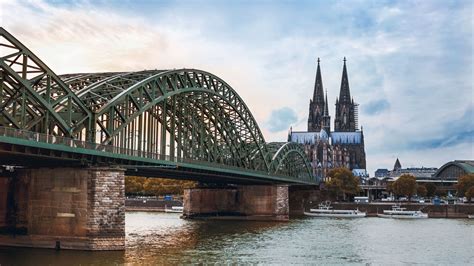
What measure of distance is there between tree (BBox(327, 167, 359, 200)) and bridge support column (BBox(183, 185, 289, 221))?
171 feet

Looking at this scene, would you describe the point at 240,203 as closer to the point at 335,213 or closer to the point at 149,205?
the point at 335,213

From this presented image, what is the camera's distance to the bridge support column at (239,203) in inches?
4500

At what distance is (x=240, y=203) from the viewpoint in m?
117

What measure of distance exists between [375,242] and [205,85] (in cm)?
3321

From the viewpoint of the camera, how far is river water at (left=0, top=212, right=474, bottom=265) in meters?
50.7

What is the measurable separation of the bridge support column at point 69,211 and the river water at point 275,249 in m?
1.37

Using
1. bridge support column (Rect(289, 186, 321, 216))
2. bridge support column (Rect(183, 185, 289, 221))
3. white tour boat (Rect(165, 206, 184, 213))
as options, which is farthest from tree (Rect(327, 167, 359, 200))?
bridge support column (Rect(183, 185, 289, 221))

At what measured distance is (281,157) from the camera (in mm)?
137375

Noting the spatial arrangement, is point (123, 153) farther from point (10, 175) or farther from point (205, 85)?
point (205, 85)

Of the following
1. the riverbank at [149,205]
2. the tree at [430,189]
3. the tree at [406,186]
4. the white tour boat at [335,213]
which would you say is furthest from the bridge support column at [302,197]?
the tree at [430,189]

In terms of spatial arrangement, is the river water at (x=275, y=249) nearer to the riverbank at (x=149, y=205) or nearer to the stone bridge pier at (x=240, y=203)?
the stone bridge pier at (x=240, y=203)

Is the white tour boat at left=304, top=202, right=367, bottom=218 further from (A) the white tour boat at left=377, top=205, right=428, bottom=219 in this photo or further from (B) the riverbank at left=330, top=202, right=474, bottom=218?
(A) the white tour boat at left=377, top=205, right=428, bottom=219

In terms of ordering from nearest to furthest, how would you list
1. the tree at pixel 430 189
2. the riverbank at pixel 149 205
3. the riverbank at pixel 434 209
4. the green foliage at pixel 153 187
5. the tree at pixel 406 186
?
1. the riverbank at pixel 434 209
2. the riverbank at pixel 149 205
3. the tree at pixel 406 186
4. the green foliage at pixel 153 187
5. the tree at pixel 430 189

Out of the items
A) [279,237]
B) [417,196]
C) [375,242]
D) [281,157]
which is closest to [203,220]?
[281,157]
